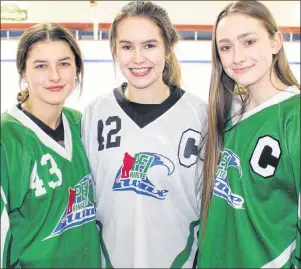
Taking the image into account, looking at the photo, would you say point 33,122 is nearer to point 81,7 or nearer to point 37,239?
point 37,239

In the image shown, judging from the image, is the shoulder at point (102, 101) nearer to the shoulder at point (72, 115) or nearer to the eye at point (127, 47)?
the shoulder at point (72, 115)

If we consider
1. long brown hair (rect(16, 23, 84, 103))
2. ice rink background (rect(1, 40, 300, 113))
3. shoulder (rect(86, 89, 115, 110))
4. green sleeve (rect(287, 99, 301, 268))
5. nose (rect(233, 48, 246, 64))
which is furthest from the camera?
ice rink background (rect(1, 40, 300, 113))

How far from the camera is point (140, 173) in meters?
1.24

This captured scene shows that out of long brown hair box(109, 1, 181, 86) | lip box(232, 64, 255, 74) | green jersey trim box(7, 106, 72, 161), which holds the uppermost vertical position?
long brown hair box(109, 1, 181, 86)

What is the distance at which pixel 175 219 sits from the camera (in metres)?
1.25

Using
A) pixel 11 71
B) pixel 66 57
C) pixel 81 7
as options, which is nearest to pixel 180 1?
pixel 81 7

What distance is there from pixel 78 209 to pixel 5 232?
22cm

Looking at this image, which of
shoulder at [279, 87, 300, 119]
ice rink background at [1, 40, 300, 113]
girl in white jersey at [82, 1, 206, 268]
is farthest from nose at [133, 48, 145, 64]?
ice rink background at [1, 40, 300, 113]

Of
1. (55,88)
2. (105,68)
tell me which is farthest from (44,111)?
(105,68)

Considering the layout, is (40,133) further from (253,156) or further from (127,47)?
(253,156)

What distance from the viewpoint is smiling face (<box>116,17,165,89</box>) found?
48.9 inches

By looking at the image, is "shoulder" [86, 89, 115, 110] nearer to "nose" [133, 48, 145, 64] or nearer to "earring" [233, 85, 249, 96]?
"nose" [133, 48, 145, 64]

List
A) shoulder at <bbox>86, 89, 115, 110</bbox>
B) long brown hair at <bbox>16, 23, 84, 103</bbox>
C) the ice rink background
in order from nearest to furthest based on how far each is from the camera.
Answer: long brown hair at <bbox>16, 23, 84, 103</bbox> < shoulder at <bbox>86, 89, 115, 110</bbox> < the ice rink background

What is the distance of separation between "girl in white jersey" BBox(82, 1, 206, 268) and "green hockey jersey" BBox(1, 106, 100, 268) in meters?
0.08
